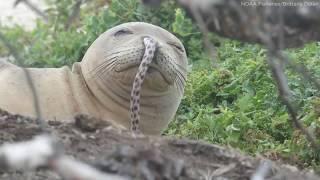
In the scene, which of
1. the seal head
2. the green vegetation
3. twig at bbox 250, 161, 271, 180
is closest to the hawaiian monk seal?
the seal head

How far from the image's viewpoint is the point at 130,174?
2549 mm

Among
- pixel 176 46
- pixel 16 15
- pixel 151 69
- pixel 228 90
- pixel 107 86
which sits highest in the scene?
pixel 16 15

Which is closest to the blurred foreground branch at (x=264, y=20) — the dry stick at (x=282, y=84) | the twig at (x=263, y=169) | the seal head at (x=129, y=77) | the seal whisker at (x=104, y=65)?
the dry stick at (x=282, y=84)

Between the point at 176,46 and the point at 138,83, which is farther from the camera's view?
the point at 176,46

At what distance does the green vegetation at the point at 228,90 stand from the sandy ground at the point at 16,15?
1387 millimetres

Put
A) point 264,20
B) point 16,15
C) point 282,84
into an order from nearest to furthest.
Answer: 1. point 264,20
2. point 282,84
3. point 16,15

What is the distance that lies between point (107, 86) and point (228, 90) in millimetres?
1370

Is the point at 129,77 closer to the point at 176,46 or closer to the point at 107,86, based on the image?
the point at 107,86

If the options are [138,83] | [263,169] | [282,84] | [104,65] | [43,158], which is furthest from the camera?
[104,65]

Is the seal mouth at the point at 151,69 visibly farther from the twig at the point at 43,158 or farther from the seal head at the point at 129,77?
the twig at the point at 43,158

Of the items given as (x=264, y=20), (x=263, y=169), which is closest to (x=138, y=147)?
(x=263, y=169)

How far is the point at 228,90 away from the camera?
21.6 feet

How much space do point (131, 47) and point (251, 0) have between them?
108 inches

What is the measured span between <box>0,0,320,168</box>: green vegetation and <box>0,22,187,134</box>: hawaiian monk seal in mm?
383
